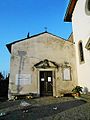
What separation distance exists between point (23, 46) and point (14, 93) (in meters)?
4.02

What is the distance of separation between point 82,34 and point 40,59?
4.03m

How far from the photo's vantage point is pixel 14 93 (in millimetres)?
12008

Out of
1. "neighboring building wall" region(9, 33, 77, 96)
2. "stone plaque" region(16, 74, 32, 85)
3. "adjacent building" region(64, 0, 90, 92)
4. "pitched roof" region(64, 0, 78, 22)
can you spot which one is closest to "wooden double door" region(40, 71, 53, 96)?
"neighboring building wall" region(9, 33, 77, 96)

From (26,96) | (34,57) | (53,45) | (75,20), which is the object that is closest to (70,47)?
(53,45)

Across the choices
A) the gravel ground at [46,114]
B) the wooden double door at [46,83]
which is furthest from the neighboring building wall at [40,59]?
the gravel ground at [46,114]

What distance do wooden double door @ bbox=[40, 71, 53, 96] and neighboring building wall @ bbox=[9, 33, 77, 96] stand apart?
33 centimetres

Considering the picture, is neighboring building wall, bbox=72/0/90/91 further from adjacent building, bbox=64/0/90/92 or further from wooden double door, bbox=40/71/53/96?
wooden double door, bbox=40/71/53/96

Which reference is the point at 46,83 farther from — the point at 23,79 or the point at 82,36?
the point at 82,36

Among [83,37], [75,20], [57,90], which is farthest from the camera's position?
[75,20]

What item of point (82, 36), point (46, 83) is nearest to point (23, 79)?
point (46, 83)

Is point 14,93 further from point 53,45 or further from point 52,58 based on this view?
point 53,45

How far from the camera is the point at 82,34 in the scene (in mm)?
11680

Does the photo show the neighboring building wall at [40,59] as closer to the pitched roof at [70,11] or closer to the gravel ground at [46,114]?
the pitched roof at [70,11]

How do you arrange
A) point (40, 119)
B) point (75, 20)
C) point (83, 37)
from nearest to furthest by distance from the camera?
point (40, 119)
point (83, 37)
point (75, 20)
